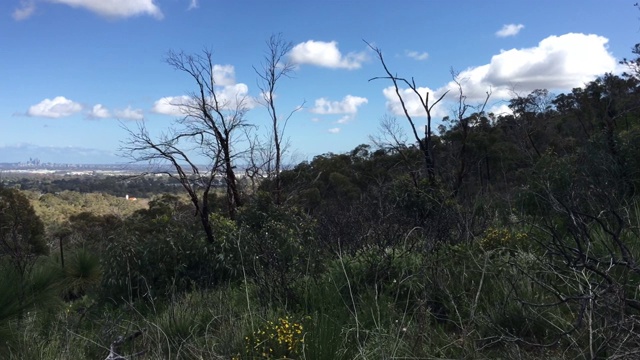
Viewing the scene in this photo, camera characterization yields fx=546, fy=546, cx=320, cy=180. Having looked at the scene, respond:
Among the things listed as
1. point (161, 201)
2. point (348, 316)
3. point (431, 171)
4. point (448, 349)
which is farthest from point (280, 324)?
point (161, 201)

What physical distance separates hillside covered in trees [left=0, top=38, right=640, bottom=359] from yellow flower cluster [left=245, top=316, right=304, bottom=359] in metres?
0.02

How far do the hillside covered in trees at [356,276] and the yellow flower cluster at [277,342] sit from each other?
0.06ft

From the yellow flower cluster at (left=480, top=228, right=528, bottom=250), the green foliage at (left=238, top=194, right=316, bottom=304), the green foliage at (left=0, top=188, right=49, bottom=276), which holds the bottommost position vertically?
the green foliage at (left=238, top=194, right=316, bottom=304)

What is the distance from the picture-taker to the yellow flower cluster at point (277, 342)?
3.67 metres

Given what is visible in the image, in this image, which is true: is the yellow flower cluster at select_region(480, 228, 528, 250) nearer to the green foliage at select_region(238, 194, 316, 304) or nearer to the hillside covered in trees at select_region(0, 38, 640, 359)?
the hillside covered in trees at select_region(0, 38, 640, 359)

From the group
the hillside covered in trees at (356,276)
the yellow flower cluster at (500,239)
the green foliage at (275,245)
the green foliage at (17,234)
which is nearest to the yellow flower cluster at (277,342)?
the hillside covered in trees at (356,276)

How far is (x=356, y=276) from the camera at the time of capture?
5887mm

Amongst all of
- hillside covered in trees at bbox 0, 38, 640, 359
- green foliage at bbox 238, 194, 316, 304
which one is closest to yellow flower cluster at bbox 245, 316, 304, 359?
hillside covered in trees at bbox 0, 38, 640, 359

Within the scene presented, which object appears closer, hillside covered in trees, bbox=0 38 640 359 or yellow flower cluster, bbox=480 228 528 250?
hillside covered in trees, bbox=0 38 640 359

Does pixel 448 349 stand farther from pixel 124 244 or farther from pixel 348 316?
pixel 124 244

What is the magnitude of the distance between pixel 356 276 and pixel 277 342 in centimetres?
229

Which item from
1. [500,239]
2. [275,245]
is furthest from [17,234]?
[500,239]

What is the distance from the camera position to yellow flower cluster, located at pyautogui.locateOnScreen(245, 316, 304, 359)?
12.0 ft

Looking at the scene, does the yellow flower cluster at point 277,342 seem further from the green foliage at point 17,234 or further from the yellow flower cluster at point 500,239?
the yellow flower cluster at point 500,239
